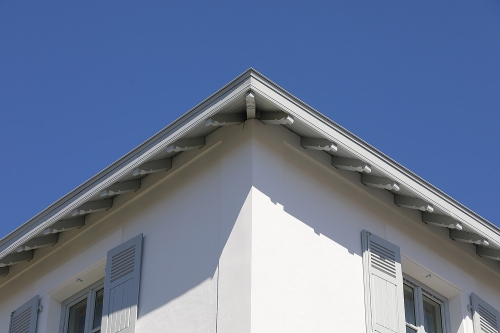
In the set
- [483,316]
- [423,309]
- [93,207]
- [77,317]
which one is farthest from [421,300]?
[77,317]

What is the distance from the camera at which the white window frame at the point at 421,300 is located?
12023 mm

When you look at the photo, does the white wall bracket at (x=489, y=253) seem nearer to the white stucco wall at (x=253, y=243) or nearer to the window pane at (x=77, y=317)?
the white stucco wall at (x=253, y=243)

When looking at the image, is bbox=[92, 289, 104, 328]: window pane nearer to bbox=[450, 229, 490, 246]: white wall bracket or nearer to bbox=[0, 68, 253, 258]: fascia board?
bbox=[0, 68, 253, 258]: fascia board

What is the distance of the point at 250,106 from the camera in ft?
35.2

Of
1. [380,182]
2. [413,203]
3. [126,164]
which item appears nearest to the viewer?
[126,164]

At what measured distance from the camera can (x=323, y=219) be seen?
1116 cm

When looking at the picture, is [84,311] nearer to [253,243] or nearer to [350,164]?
[253,243]

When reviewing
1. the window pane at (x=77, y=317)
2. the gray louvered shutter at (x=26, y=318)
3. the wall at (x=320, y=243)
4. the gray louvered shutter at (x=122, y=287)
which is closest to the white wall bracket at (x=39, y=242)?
the gray louvered shutter at (x=26, y=318)

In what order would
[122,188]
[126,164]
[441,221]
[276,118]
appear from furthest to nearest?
[441,221] < [122,188] < [126,164] < [276,118]

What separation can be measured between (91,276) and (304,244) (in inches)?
117

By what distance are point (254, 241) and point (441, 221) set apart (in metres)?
3.06

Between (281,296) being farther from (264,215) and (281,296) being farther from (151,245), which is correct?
(151,245)

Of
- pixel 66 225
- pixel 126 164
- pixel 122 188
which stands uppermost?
pixel 126 164

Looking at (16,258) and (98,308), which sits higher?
(16,258)
